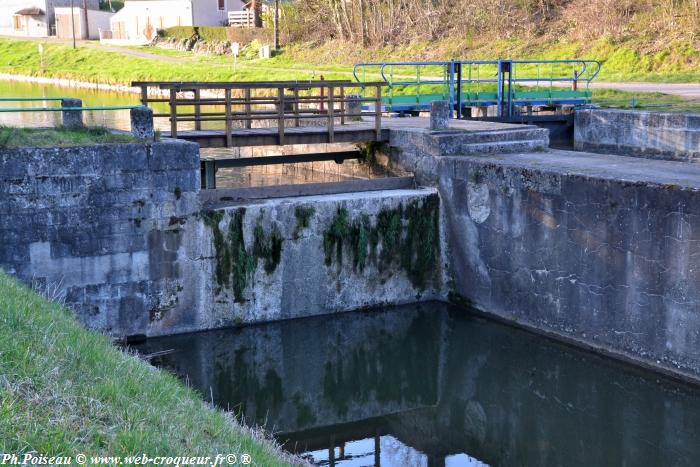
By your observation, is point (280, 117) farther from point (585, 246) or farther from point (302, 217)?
point (585, 246)

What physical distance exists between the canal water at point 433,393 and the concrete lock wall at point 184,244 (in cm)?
45

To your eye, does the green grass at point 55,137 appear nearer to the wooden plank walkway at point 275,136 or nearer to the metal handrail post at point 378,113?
the wooden plank walkway at point 275,136

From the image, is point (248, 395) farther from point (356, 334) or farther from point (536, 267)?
point (536, 267)

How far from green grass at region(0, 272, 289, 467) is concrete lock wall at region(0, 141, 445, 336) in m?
4.86

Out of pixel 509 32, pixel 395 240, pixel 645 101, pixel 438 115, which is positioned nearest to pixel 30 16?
pixel 509 32

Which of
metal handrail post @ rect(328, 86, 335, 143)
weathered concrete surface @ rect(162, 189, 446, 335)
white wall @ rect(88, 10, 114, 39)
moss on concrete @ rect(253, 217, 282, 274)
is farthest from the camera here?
white wall @ rect(88, 10, 114, 39)

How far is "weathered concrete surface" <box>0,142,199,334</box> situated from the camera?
12852 millimetres

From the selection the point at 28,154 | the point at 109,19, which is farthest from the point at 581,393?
the point at 109,19

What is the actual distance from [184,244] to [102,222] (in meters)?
1.28

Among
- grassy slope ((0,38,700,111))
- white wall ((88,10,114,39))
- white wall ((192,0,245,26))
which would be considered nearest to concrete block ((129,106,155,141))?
grassy slope ((0,38,700,111))

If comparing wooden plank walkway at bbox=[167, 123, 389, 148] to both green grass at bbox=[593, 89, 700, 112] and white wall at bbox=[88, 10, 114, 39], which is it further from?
white wall at bbox=[88, 10, 114, 39]

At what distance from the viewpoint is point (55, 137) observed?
13289 millimetres

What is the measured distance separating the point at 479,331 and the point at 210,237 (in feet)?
14.5

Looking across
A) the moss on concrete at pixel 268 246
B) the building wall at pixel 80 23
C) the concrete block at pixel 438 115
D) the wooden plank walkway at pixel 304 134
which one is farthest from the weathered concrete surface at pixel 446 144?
the building wall at pixel 80 23
